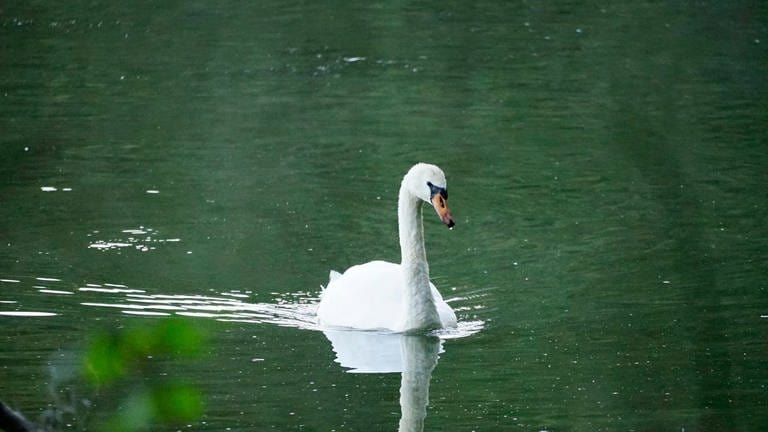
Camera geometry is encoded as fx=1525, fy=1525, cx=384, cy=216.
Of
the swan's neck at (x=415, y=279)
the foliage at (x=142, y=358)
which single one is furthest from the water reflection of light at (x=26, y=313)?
the foliage at (x=142, y=358)

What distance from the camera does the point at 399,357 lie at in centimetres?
820

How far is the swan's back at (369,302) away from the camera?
8.75 meters

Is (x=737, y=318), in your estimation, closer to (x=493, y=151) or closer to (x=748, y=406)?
(x=748, y=406)

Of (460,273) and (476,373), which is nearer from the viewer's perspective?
(476,373)

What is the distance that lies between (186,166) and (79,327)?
4961 millimetres

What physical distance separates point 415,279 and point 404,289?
0.12 meters

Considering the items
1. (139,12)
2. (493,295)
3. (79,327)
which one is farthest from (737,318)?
(139,12)

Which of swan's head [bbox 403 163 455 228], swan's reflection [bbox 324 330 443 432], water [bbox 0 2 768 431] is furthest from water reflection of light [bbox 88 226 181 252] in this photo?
swan's head [bbox 403 163 455 228]

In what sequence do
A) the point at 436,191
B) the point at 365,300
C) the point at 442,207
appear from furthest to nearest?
the point at 365,300 → the point at 436,191 → the point at 442,207

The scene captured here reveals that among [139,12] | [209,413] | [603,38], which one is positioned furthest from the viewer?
[139,12]

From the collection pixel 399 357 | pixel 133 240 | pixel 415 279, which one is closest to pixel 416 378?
pixel 399 357

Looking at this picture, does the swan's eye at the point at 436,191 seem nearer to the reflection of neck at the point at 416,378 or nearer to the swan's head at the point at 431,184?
the swan's head at the point at 431,184

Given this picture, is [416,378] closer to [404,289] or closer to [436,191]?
[404,289]

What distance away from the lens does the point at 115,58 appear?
1922cm
